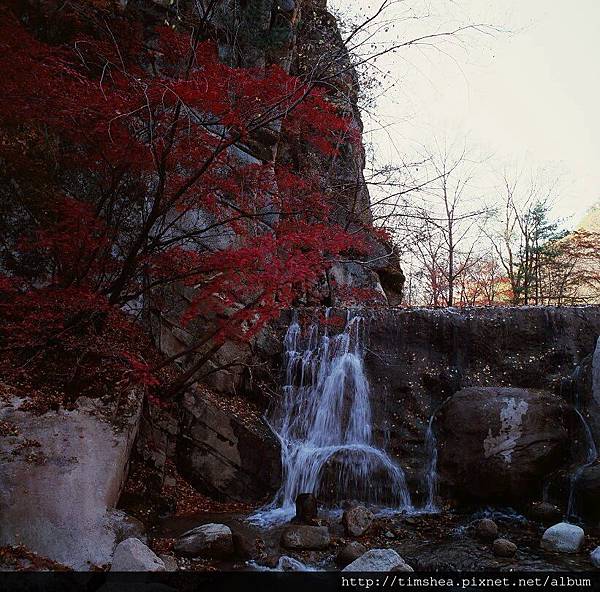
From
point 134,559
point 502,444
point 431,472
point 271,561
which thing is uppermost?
point 502,444

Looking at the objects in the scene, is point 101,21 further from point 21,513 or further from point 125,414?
point 21,513

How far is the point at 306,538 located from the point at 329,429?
3.42 metres

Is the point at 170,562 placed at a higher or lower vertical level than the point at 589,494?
lower

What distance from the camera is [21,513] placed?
5055 millimetres

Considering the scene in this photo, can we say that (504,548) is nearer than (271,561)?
No

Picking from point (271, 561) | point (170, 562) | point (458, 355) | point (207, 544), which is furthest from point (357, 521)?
point (458, 355)

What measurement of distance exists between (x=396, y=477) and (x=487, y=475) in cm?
159

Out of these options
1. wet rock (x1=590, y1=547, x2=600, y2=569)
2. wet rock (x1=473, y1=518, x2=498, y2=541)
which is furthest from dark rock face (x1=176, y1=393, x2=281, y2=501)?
wet rock (x1=590, y1=547, x2=600, y2=569)

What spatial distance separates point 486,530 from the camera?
6758 millimetres

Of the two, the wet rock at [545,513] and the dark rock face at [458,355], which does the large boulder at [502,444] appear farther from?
the dark rock face at [458,355]

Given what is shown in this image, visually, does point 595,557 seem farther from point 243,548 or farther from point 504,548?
point 243,548

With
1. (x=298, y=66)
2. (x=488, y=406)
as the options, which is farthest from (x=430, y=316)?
(x=298, y=66)

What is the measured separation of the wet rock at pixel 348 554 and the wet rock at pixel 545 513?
11.1 ft

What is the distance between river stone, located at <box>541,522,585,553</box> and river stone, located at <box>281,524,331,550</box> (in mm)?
3070
